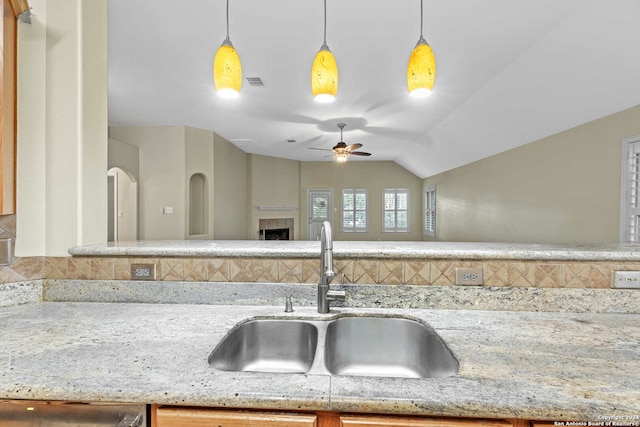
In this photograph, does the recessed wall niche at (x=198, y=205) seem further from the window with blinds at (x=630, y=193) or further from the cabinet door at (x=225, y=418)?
the window with blinds at (x=630, y=193)

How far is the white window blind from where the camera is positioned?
9297 millimetres

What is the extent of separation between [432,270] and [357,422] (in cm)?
73

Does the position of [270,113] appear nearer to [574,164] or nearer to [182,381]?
[574,164]

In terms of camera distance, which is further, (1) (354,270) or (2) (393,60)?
(2) (393,60)

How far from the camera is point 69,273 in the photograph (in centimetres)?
133

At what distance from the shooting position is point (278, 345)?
1.17 meters

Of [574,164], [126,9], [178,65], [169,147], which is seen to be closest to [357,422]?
[126,9]

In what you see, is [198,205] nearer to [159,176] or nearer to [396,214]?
[159,176]

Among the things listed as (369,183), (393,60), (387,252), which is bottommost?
(387,252)

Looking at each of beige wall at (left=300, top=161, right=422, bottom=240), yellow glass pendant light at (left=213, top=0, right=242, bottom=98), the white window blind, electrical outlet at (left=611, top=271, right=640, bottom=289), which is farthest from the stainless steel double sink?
the white window blind

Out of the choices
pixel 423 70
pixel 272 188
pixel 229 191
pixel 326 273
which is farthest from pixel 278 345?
pixel 272 188

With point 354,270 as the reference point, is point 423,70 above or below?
above

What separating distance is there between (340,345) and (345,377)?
0.44 m

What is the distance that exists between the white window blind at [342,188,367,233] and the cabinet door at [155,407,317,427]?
8.64 meters
